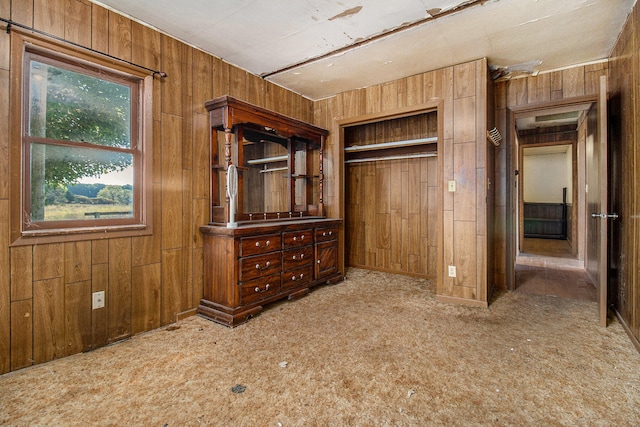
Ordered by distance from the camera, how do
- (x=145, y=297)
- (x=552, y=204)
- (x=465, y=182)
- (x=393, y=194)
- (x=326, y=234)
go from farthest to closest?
1. (x=552, y=204)
2. (x=393, y=194)
3. (x=326, y=234)
4. (x=465, y=182)
5. (x=145, y=297)

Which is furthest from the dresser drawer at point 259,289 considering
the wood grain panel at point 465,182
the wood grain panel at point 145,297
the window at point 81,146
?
the wood grain panel at point 465,182

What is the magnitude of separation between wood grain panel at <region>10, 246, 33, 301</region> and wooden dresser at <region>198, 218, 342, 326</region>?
1.21 meters

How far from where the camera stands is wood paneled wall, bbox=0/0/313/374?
6.26 ft

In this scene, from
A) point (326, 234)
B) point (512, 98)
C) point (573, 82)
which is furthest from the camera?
point (326, 234)

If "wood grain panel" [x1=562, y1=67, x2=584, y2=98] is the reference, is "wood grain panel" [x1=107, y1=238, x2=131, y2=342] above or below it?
below

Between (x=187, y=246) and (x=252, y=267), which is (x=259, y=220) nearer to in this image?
(x=252, y=267)

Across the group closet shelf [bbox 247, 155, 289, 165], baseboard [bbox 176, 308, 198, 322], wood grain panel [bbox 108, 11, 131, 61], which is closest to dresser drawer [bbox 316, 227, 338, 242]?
closet shelf [bbox 247, 155, 289, 165]

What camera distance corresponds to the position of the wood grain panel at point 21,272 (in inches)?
75.0

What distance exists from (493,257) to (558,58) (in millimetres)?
2240

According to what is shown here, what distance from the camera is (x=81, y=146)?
2221 millimetres

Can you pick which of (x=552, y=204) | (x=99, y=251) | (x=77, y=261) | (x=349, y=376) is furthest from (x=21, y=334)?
(x=552, y=204)

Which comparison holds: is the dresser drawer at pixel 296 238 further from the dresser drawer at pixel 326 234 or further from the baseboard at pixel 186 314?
the baseboard at pixel 186 314

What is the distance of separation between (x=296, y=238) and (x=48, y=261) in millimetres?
2020

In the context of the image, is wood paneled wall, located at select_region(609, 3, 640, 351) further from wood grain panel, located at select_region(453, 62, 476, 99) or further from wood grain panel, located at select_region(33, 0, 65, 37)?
wood grain panel, located at select_region(33, 0, 65, 37)
